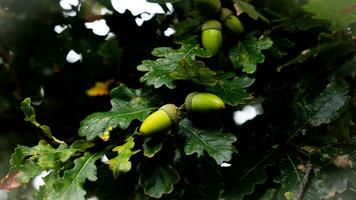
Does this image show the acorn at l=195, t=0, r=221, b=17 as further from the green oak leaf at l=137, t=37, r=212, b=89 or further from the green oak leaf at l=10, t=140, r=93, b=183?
the green oak leaf at l=10, t=140, r=93, b=183

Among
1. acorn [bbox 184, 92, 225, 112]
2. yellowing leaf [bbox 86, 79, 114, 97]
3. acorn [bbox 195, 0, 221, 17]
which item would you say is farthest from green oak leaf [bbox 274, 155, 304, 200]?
yellowing leaf [bbox 86, 79, 114, 97]

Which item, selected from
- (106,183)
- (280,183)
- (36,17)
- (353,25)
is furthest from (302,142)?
(36,17)

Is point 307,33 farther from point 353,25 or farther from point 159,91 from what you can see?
point 159,91

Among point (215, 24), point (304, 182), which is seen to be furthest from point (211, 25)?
point (304, 182)

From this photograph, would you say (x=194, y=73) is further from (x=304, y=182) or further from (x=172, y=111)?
(x=304, y=182)

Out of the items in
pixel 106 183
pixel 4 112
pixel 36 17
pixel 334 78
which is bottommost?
pixel 4 112

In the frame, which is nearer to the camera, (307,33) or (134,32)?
(307,33)
